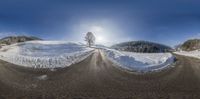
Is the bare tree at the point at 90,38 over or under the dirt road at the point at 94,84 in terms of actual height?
over

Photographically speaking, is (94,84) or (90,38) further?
(90,38)

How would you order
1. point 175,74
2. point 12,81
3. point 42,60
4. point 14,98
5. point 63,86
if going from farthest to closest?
point 42,60
point 175,74
point 12,81
point 63,86
point 14,98

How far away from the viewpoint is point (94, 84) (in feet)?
73.1

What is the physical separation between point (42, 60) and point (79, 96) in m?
17.4

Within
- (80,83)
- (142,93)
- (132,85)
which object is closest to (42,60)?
(80,83)

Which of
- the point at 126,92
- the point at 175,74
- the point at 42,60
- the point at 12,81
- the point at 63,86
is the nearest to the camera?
the point at 126,92

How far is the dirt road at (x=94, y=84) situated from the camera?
19219 mm

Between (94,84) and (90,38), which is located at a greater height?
(90,38)

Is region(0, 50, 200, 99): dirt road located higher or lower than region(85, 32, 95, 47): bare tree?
lower

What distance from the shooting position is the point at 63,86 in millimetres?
21688

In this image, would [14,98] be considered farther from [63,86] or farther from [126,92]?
[126,92]

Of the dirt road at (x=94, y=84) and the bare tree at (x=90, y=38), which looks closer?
the dirt road at (x=94, y=84)

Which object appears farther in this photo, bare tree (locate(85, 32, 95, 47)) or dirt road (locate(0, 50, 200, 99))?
bare tree (locate(85, 32, 95, 47))

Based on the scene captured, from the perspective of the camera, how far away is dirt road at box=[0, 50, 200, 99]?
1922 centimetres
